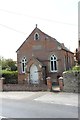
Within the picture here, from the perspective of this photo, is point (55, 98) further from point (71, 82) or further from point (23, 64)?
point (23, 64)

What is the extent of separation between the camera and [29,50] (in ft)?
106

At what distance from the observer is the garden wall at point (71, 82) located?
21516mm

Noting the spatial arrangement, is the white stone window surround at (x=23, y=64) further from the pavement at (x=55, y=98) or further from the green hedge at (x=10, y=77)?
the pavement at (x=55, y=98)

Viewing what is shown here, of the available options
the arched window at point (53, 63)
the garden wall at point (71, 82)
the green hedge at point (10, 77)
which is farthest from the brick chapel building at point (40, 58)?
the garden wall at point (71, 82)

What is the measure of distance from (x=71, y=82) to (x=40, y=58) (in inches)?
404

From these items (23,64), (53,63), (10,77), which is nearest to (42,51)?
(53,63)

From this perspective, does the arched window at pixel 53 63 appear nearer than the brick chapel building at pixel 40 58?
No

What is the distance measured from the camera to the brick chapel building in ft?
98.7

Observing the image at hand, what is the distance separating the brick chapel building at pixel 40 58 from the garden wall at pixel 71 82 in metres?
7.82

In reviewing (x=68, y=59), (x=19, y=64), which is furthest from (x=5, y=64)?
(x=68, y=59)

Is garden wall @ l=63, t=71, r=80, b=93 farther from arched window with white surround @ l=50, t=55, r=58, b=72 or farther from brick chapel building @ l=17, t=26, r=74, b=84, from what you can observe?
arched window with white surround @ l=50, t=55, r=58, b=72

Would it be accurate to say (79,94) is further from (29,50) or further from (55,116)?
(29,50)

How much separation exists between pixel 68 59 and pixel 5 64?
20.0m

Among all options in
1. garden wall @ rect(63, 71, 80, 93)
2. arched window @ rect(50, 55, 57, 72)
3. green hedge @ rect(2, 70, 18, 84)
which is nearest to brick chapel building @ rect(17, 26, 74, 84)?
arched window @ rect(50, 55, 57, 72)
